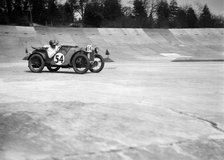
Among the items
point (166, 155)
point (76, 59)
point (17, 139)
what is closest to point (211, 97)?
point (166, 155)

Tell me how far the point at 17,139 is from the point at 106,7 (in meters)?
50.2

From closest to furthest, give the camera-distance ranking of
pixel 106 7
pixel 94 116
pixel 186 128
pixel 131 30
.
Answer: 1. pixel 186 128
2. pixel 94 116
3. pixel 131 30
4. pixel 106 7

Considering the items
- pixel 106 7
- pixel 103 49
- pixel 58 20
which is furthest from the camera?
pixel 106 7

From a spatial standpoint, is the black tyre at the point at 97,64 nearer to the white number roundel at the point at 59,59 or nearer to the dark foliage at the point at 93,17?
the white number roundel at the point at 59,59

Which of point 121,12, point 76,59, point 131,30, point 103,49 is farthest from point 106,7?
point 76,59

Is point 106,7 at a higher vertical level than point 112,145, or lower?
higher

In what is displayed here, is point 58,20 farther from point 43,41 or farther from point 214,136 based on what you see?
point 214,136

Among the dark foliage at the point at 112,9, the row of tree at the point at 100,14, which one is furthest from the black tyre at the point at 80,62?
the dark foliage at the point at 112,9

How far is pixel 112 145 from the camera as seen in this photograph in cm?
261

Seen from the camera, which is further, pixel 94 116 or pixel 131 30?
pixel 131 30

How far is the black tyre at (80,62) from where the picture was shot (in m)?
10.5

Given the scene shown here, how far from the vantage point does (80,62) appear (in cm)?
1066

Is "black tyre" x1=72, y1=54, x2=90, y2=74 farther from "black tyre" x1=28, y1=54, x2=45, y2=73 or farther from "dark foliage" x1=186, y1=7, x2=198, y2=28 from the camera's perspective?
"dark foliage" x1=186, y1=7, x2=198, y2=28

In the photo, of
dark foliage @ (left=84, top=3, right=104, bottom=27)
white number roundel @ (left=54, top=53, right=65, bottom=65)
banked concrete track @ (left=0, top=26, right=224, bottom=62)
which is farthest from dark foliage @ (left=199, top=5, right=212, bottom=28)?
white number roundel @ (left=54, top=53, right=65, bottom=65)
